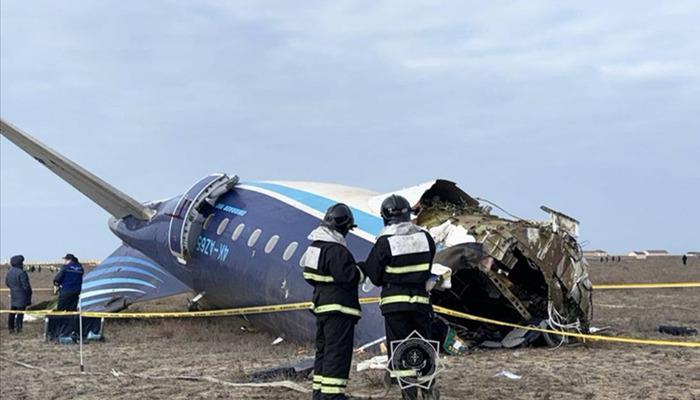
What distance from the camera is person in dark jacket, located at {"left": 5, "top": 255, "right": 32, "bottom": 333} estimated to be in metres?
18.8

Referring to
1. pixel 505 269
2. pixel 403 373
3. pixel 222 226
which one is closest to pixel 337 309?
pixel 403 373

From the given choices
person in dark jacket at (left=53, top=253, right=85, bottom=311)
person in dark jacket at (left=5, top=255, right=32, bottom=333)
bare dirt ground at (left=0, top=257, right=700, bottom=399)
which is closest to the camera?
bare dirt ground at (left=0, top=257, right=700, bottom=399)

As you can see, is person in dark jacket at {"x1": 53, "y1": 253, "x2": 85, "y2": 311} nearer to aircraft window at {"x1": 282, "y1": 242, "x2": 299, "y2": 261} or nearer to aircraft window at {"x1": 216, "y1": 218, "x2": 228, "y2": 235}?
aircraft window at {"x1": 216, "y1": 218, "x2": 228, "y2": 235}

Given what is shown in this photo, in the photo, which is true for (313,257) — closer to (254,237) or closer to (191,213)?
(254,237)

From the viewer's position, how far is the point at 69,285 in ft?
58.0

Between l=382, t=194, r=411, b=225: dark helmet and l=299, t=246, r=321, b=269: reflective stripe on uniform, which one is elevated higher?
l=382, t=194, r=411, b=225: dark helmet

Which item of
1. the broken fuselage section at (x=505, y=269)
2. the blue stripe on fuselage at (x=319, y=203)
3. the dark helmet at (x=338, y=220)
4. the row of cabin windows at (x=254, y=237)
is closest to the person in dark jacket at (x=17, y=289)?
the row of cabin windows at (x=254, y=237)

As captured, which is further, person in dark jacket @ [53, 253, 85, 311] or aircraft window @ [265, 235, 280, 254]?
person in dark jacket @ [53, 253, 85, 311]

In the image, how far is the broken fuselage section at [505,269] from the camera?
12.1 metres

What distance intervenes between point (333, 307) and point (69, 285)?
38.6 ft

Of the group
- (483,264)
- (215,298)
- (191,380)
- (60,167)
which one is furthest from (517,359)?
(60,167)

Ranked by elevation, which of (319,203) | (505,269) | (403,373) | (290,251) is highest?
(319,203)

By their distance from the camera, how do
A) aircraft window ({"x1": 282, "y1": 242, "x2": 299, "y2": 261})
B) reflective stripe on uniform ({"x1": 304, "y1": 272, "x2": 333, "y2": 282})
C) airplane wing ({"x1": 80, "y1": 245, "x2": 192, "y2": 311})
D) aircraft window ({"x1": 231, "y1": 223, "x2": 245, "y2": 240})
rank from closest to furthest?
1. reflective stripe on uniform ({"x1": 304, "y1": 272, "x2": 333, "y2": 282})
2. aircraft window ({"x1": 282, "y1": 242, "x2": 299, "y2": 261})
3. aircraft window ({"x1": 231, "y1": 223, "x2": 245, "y2": 240})
4. airplane wing ({"x1": 80, "y1": 245, "x2": 192, "y2": 311})

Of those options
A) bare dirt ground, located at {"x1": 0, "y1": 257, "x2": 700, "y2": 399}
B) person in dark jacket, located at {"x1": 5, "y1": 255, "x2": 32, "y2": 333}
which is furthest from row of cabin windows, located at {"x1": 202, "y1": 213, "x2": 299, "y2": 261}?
person in dark jacket, located at {"x1": 5, "y1": 255, "x2": 32, "y2": 333}
